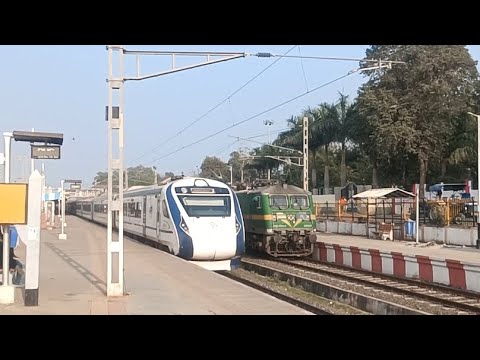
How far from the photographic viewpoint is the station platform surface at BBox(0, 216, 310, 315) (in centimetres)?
1005

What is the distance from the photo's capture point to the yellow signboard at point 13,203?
32.9 ft

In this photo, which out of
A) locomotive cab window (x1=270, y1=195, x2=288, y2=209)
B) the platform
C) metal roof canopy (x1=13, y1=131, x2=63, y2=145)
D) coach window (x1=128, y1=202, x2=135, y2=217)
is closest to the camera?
metal roof canopy (x1=13, y1=131, x2=63, y2=145)

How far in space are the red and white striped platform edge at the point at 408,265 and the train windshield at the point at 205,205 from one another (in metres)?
4.76

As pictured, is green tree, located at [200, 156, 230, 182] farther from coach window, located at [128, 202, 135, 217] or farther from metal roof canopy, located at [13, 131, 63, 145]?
metal roof canopy, located at [13, 131, 63, 145]

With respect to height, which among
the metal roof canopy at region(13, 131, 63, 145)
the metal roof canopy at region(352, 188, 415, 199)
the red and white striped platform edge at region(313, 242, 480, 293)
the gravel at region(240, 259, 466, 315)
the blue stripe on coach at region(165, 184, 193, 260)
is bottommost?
the gravel at region(240, 259, 466, 315)

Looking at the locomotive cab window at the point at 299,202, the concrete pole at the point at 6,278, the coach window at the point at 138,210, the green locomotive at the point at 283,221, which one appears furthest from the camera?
the coach window at the point at 138,210

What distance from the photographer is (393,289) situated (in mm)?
15617

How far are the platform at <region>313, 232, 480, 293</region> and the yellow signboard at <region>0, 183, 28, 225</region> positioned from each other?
400 inches

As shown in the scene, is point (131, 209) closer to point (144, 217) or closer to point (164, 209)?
point (144, 217)

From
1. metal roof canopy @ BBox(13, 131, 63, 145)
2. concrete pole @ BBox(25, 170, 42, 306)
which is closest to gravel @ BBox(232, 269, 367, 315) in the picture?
concrete pole @ BBox(25, 170, 42, 306)

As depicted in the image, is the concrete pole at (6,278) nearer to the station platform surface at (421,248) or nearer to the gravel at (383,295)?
the gravel at (383,295)

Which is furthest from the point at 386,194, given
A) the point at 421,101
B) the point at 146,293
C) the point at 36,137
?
the point at 146,293

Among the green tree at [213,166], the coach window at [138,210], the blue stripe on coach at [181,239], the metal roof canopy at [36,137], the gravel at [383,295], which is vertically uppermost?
the green tree at [213,166]

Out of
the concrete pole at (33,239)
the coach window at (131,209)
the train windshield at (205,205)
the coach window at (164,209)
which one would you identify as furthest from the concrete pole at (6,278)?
the coach window at (131,209)
